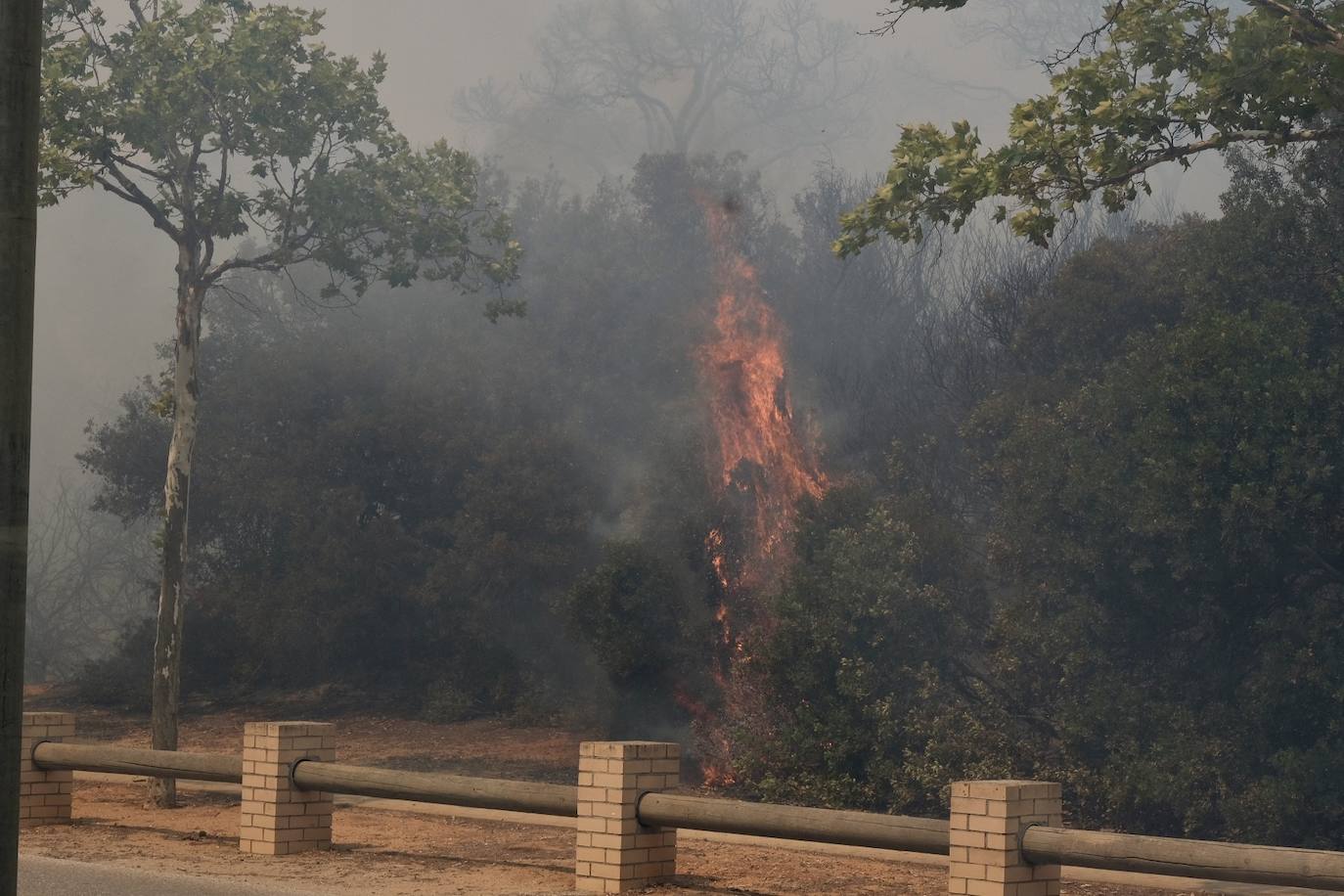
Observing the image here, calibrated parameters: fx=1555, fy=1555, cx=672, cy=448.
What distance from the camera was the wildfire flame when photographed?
26594mm

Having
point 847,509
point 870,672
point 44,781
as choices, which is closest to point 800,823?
point 44,781

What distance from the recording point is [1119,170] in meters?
16.2

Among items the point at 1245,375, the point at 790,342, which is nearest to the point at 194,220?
the point at 1245,375

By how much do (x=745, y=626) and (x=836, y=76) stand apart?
32281mm

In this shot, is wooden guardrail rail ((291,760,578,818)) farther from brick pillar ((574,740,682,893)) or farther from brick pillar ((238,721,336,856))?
brick pillar ((574,740,682,893))

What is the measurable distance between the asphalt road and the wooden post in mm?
6341

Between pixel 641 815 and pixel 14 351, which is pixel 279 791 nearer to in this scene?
pixel 641 815

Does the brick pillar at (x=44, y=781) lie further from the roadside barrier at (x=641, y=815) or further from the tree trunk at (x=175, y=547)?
the tree trunk at (x=175, y=547)

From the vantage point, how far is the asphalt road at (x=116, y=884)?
11414mm

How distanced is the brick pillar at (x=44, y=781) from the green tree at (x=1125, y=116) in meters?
9.31

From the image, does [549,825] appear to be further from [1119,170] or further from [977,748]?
[1119,170]

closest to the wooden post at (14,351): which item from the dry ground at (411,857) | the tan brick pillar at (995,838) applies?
the tan brick pillar at (995,838)

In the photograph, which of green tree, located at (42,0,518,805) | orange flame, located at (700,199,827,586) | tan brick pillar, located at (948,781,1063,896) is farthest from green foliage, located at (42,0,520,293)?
tan brick pillar, located at (948,781,1063,896)

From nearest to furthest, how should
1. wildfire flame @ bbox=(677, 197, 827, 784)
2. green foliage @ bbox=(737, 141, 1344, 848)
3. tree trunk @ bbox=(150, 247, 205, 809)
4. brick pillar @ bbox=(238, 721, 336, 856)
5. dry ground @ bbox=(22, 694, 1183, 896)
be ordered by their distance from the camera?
dry ground @ bbox=(22, 694, 1183, 896)
brick pillar @ bbox=(238, 721, 336, 856)
green foliage @ bbox=(737, 141, 1344, 848)
tree trunk @ bbox=(150, 247, 205, 809)
wildfire flame @ bbox=(677, 197, 827, 784)
